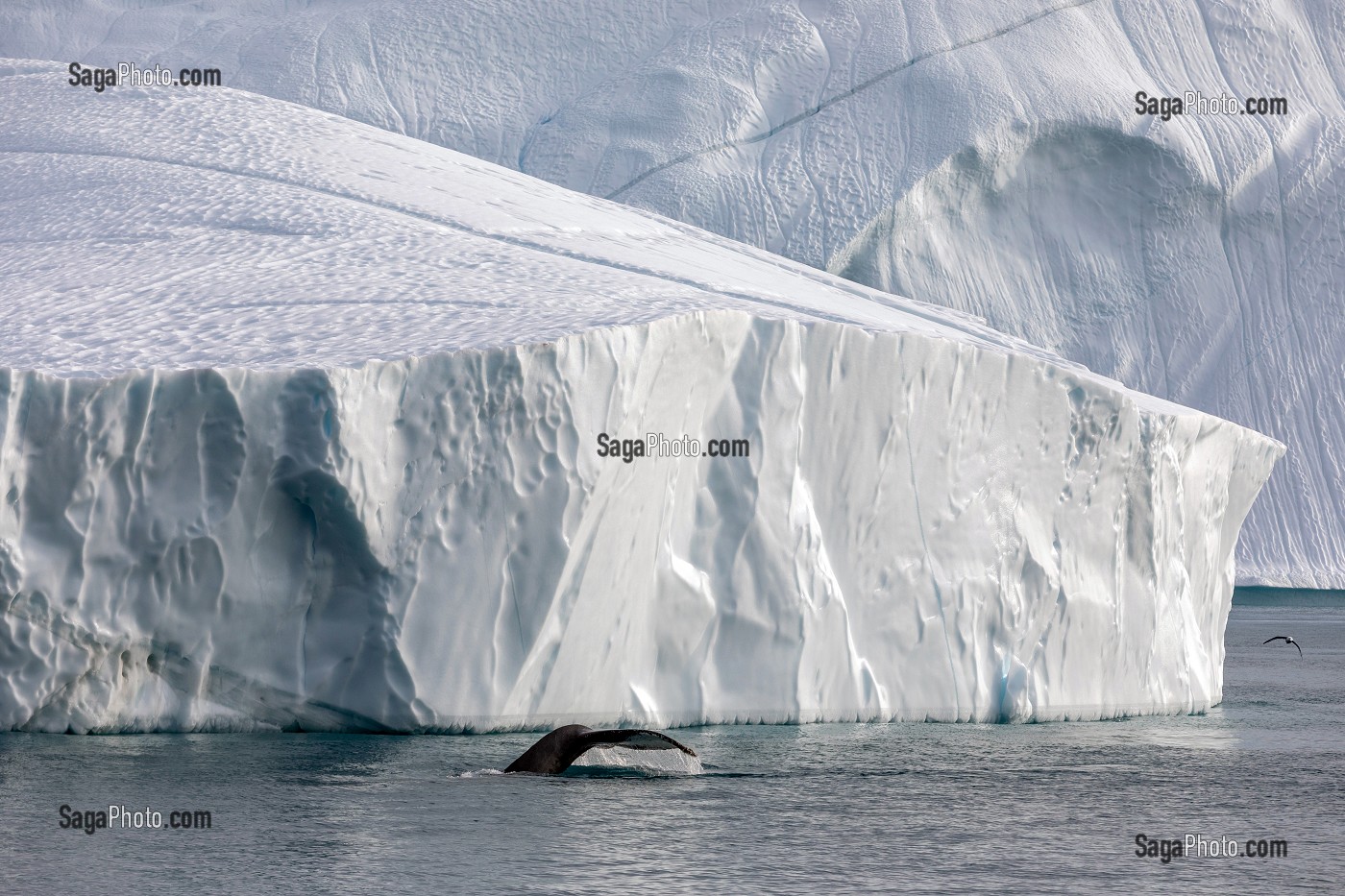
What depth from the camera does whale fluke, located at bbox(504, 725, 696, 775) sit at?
8.22m

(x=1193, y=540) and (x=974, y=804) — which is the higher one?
(x=1193, y=540)

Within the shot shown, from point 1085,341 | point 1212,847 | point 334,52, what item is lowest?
point 1212,847

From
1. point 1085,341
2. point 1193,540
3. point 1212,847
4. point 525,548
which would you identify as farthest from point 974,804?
point 1085,341

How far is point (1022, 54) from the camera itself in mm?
28531

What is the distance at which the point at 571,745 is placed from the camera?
27.6 feet

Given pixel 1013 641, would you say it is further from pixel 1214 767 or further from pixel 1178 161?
pixel 1178 161

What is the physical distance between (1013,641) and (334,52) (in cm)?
2169
